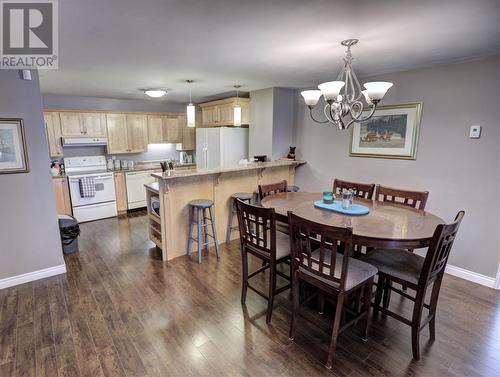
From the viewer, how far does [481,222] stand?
9.42 feet

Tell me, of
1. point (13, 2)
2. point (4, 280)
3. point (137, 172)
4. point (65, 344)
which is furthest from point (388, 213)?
point (137, 172)

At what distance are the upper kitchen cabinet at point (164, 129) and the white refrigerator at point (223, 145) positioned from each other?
45.5 inches

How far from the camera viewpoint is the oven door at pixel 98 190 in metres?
4.78

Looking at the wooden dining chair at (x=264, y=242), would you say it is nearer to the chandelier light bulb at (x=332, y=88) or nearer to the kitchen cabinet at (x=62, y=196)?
the chandelier light bulb at (x=332, y=88)

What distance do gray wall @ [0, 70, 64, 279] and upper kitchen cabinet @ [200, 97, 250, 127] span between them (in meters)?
2.94

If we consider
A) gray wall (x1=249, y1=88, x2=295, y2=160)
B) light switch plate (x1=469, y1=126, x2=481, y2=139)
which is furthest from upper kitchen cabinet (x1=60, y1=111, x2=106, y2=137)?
light switch plate (x1=469, y1=126, x2=481, y2=139)

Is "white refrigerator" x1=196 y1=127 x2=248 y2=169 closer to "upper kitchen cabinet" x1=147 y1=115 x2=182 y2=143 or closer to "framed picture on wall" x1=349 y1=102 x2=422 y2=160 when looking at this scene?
"upper kitchen cabinet" x1=147 y1=115 x2=182 y2=143

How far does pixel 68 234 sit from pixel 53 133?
2.39 m

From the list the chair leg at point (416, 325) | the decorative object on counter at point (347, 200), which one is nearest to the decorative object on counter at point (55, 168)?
the decorative object on counter at point (347, 200)

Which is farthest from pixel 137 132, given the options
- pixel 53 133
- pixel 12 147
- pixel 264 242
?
pixel 264 242

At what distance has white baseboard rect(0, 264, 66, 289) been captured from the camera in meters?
2.81

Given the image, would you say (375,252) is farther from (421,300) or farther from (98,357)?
(98,357)

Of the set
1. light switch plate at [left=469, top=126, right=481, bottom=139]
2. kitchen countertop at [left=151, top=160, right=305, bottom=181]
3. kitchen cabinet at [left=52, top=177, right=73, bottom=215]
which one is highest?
light switch plate at [left=469, top=126, right=481, bottom=139]

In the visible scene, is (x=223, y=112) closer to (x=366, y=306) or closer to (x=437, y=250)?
(x=366, y=306)
